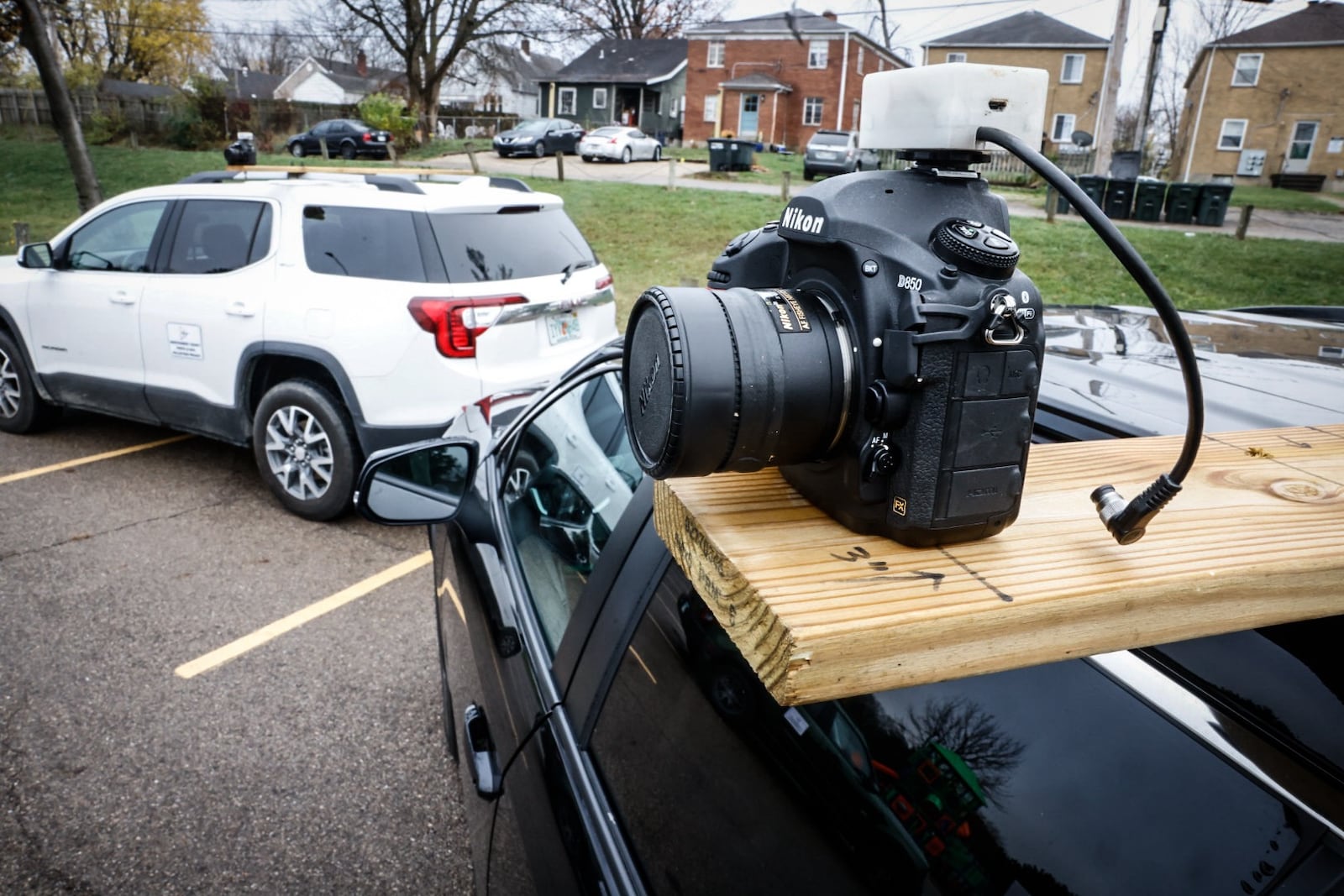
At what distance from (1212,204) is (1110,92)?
9.23 ft

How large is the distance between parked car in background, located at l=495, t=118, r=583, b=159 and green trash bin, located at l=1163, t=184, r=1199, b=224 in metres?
17.6

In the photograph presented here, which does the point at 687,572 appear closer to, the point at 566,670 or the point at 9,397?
the point at 566,670

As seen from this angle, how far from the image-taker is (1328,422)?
4.71 feet

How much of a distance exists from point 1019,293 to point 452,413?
362 centimetres

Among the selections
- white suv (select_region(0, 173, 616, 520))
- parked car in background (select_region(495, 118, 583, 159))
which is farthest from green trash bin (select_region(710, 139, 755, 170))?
white suv (select_region(0, 173, 616, 520))

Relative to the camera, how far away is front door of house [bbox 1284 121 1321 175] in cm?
3453

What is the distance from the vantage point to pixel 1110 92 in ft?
53.3

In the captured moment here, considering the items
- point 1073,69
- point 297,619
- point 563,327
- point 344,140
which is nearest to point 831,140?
point 344,140

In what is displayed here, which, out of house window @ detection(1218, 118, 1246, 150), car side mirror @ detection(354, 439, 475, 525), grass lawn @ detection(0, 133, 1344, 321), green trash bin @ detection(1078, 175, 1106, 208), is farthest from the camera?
house window @ detection(1218, 118, 1246, 150)

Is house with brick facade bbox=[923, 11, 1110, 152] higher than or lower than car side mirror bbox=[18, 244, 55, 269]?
higher

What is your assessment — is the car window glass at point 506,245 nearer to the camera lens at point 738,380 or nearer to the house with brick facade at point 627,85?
the camera lens at point 738,380

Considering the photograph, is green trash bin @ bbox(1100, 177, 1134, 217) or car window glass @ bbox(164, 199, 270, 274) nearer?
car window glass @ bbox(164, 199, 270, 274)

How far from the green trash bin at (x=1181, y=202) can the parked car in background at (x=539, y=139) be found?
17.6m

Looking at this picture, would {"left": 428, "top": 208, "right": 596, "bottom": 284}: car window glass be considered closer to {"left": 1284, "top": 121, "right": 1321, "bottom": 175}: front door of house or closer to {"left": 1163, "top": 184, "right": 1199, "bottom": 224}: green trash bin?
{"left": 1163, "top": 184, "right": 1199, "bottom": 224}: green trash bin
